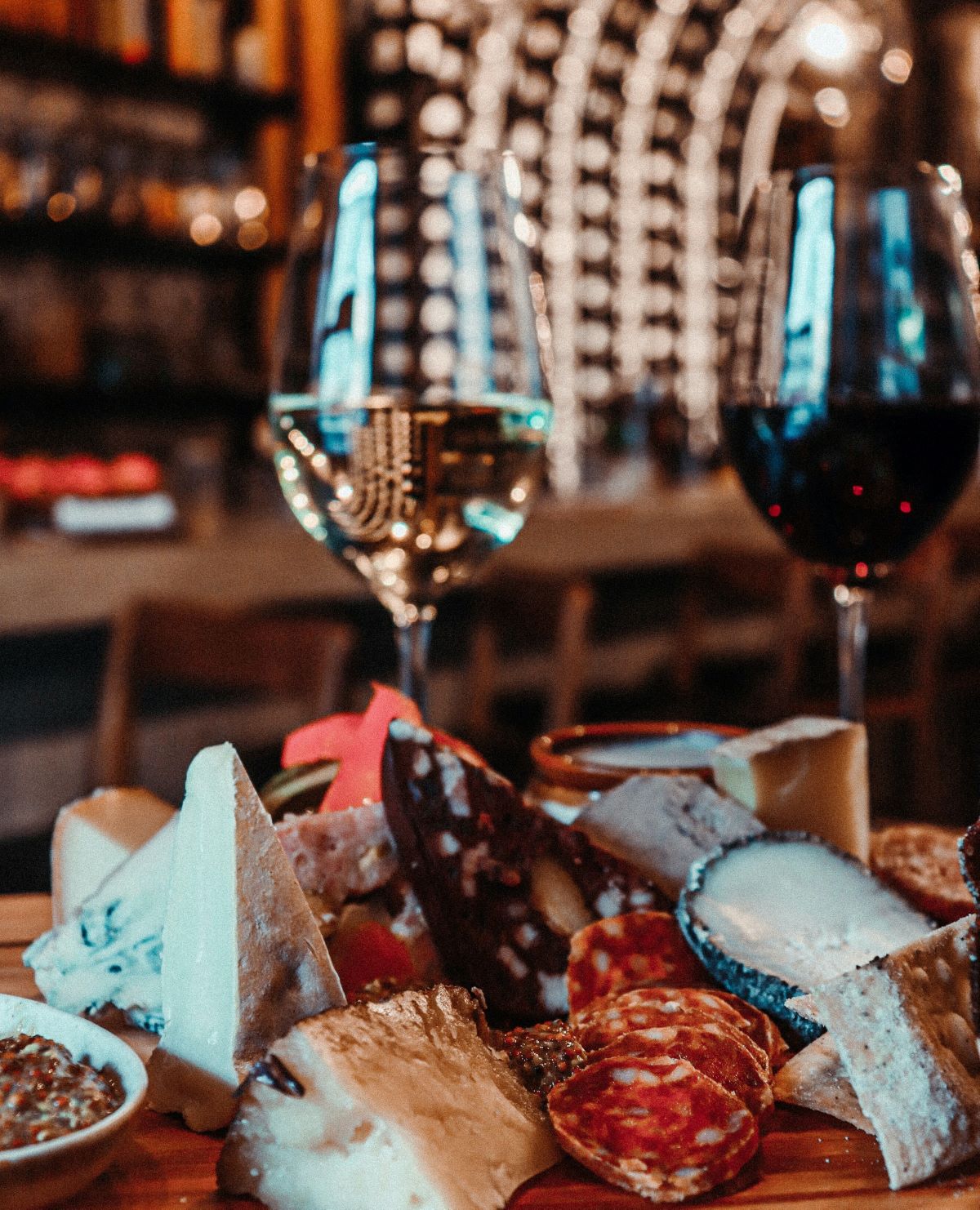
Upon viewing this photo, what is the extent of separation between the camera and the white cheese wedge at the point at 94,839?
0.63 meters

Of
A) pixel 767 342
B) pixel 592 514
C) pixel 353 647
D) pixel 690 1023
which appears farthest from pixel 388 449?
pixel 592 514

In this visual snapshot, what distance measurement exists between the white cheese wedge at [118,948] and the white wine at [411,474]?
0.21 m

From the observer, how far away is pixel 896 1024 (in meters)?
0.43

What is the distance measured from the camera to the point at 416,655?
0.74 metres

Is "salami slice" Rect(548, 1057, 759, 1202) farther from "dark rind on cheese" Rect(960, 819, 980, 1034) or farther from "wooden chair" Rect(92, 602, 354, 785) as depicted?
"wooden chair" Rect(92, 602, 354, 785)

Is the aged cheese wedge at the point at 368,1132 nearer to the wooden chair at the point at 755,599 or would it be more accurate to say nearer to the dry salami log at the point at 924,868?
the dry salami log at the point at 924,868

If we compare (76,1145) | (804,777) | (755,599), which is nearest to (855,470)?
(804,777)

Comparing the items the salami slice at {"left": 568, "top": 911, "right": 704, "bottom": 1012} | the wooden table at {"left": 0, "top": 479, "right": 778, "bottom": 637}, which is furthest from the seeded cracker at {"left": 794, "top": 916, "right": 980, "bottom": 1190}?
the wooden table at {"left": 0, "top": 479, "right": 778, "bottom": 637}

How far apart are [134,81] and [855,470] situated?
4.02 metres

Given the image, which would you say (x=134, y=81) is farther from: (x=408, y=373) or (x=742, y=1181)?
(x=742, y=1181)

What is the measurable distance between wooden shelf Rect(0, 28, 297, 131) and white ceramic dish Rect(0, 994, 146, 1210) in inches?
153

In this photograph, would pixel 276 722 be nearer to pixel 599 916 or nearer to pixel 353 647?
pixel 353 647

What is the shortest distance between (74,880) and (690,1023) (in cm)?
31

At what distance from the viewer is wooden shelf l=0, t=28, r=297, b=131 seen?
382 centimetres
